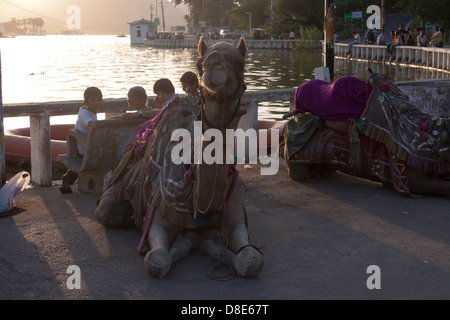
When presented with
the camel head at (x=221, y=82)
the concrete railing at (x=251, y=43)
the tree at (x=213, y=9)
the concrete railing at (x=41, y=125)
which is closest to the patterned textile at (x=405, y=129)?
the camel head at (x=221, y=82)

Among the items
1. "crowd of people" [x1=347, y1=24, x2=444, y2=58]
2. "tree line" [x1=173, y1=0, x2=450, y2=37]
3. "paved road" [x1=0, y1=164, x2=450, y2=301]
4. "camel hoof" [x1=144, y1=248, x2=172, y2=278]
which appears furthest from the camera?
"tree line" [x1=173, y1=0, x2=450, y2=37]

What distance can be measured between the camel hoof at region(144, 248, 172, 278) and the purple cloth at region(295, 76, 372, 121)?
12.1 feet

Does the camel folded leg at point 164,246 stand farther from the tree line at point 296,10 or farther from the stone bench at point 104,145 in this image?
the tree line at point 296,10

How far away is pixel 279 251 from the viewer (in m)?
6.15

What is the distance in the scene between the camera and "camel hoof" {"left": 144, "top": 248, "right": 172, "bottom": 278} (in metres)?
5.36

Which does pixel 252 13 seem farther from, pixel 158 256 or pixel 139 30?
pixel 158 256

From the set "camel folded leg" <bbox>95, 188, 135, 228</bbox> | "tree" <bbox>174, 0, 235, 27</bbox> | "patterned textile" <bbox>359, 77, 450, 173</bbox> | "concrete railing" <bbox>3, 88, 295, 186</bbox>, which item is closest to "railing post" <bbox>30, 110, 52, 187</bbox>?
"concrete railing" <bbox>3, 88, 295, 186</bbox>

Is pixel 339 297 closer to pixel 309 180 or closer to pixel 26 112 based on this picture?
pixel 309 180

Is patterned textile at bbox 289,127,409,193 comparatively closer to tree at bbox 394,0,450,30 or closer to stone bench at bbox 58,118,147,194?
stone bench at bbox 58,118,147,194

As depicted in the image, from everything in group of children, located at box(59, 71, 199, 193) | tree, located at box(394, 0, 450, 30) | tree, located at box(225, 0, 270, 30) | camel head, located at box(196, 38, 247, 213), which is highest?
tree, located at box(225, 0, 270, 30)

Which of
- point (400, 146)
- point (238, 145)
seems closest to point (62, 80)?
point (238, 145)

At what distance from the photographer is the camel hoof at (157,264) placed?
211 inches
